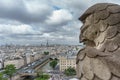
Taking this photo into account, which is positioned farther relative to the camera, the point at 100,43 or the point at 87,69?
the point at 100,43

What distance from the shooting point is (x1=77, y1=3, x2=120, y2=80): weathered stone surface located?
257 cm

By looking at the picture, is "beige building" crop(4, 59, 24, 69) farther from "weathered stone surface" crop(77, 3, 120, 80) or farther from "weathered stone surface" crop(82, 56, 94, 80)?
"weathered stone surface" crop(82, 56, 94, 80)

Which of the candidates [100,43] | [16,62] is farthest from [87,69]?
[16,62]

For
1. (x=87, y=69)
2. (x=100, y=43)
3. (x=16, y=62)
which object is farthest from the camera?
(x=16, y=62)

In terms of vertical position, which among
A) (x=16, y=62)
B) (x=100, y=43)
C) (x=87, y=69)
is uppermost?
(x=100, y=43)

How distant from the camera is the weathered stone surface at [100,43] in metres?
2.57

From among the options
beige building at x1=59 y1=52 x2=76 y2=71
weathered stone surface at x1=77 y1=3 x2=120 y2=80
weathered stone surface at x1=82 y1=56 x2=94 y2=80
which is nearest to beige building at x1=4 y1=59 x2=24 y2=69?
beige building at x1=59 y1=52 x2=76 y2=71

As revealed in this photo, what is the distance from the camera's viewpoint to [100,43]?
2.92 m

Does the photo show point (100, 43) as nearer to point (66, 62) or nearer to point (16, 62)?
point (66, 62)

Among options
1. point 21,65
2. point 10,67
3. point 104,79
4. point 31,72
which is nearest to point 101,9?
point 104,79

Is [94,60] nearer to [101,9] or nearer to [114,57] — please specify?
[114,57]

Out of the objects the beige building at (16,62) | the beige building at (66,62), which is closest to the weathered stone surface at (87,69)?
the beige building at (66,62)

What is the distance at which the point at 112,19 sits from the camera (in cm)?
286

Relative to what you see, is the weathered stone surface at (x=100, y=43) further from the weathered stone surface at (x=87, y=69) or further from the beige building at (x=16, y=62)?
the beige building at (x=16, y=62)
